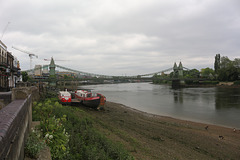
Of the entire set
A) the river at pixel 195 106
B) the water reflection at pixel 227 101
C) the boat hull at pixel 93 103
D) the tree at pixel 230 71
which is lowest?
the river at pixel 195 106

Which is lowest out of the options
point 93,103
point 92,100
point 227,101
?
point 227,101

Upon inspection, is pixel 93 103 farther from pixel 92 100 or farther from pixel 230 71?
pixel 230 71

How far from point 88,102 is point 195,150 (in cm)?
1578

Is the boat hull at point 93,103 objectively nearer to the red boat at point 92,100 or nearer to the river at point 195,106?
the red boat at point 92,100

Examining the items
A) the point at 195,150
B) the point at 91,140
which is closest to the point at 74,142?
Answer: the point at 91,140

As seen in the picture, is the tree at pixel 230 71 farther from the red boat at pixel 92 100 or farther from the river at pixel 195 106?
the red boat at pixel 92 100

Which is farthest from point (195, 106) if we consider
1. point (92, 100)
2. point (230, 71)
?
point (230, 71)

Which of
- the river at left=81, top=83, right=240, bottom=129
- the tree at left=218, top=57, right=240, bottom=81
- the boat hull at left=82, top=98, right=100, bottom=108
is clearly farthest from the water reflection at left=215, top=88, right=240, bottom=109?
the tree at left=218, top=57, right=240, bottom=81

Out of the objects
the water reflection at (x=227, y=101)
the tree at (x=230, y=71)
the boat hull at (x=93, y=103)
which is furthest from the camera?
the tree at (x=230, y=71)

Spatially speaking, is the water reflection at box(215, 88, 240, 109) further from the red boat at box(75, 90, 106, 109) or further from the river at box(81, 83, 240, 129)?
the red boat at box(75, 90, 106, 109)

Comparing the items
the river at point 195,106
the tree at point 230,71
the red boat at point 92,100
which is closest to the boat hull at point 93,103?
the red boat at point 92,100

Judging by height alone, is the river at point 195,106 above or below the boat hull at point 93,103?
below

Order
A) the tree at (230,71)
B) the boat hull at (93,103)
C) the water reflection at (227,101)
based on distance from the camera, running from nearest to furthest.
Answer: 1. the boat hull at (93,103)
2. the water reflection at (227,101)
3. the tree at (230,71)

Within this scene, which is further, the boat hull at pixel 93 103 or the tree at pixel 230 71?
the tree at pixel 230 71
